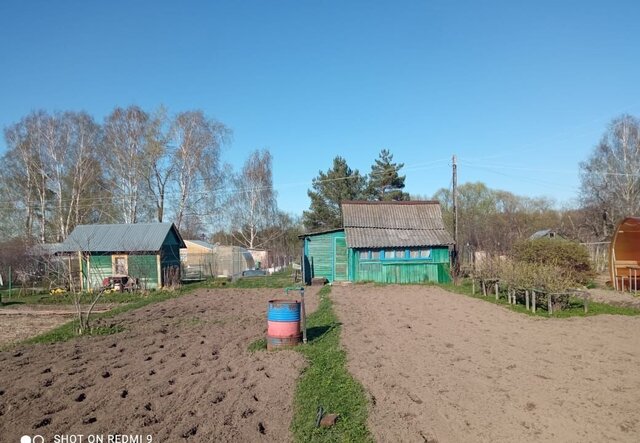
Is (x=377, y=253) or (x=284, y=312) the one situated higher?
(x=377, y=253)

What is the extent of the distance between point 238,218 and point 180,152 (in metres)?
10.9

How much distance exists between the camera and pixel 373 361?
8062 mm

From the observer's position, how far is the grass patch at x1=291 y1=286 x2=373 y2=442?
5047 millimetres

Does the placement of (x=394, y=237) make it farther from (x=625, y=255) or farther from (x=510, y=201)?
(x=510, y=201)

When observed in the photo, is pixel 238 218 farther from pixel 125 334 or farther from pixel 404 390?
pixel 404 390

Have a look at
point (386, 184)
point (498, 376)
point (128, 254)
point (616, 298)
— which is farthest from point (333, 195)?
point (498, 376)

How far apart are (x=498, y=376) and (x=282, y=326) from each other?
4275 mm

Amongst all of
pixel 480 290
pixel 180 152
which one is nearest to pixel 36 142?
pixel 180 152

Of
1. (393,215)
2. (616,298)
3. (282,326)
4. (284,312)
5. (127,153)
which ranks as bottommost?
(616,298)

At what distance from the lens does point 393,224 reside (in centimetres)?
2780

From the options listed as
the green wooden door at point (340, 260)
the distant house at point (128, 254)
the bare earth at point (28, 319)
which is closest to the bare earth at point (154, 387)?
the bare earth at point (28, 319)

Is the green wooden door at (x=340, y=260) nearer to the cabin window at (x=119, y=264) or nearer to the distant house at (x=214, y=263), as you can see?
the distant house at (x=214, y=263)

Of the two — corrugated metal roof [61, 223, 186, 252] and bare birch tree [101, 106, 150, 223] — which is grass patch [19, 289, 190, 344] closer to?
corrugated metal roof [61, 223, 186, 252]

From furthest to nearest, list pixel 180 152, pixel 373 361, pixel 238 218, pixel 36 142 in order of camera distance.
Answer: pixel 238 218 < pixel 180 152 < pixel 36 142 < pixel 373 361
